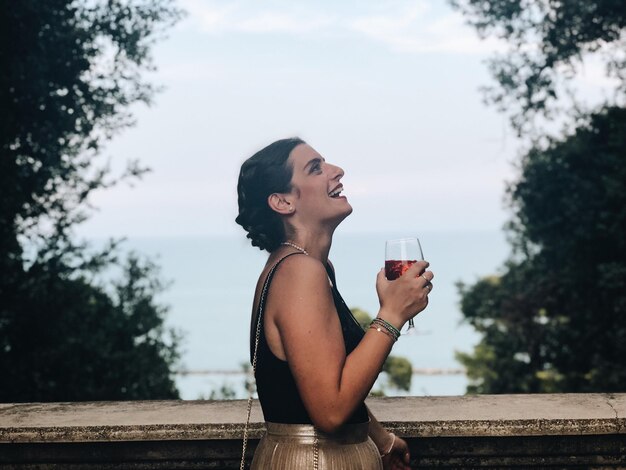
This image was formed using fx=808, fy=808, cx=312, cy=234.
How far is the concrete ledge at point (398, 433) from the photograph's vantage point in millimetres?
3650

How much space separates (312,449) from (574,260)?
51.0 feet

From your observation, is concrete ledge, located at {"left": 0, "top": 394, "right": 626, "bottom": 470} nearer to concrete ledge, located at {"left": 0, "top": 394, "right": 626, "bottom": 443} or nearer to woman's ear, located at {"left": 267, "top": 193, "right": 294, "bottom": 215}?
concrete ledge, located at {"left": 0, "top": 394, "right": 626, "bottom": 443}

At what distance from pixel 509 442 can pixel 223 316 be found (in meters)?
182

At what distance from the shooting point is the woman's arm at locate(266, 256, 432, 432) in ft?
8.34

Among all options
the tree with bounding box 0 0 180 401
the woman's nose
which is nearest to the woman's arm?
the woman's nose

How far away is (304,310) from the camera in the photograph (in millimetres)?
2586

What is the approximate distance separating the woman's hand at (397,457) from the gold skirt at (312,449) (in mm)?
369

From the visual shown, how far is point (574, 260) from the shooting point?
1728cm

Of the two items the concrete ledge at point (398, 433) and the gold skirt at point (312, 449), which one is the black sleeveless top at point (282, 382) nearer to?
the gold skirt at point (312, 449)

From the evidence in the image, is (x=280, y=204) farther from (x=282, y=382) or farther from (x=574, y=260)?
(x=574, y=260)

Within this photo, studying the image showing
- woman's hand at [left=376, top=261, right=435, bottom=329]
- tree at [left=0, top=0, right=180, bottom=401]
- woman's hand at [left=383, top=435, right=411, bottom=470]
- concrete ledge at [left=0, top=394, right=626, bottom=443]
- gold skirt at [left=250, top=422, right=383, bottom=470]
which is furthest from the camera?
tree at [left=0, top=0, right=180, bottom=401]

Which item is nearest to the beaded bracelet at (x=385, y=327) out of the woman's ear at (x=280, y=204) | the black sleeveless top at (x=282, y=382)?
the black sleeveless top at (x=282, y=382)

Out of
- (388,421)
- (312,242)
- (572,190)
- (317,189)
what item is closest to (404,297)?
(312,242)

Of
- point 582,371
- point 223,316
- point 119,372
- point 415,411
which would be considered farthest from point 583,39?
point 223,316
